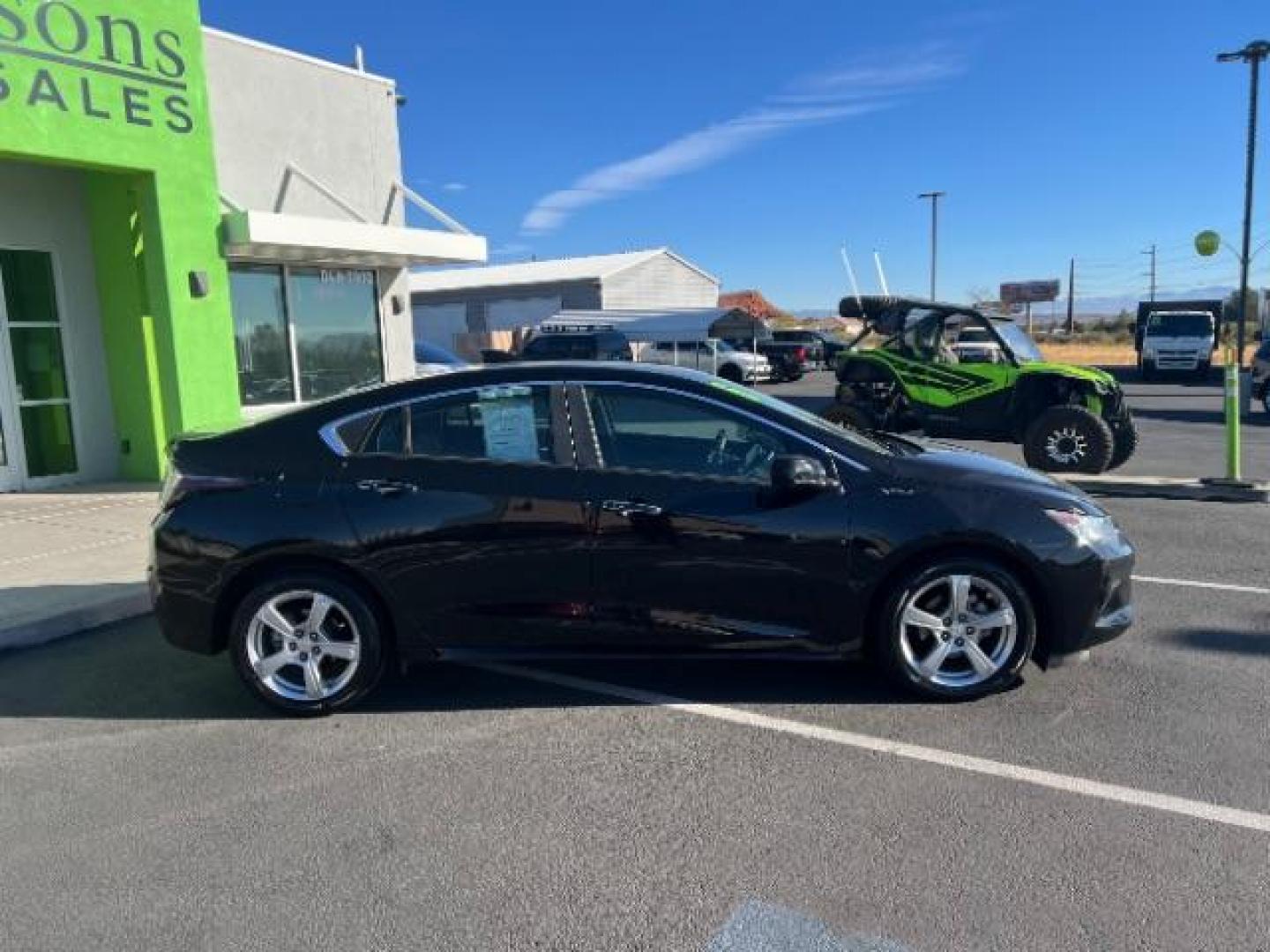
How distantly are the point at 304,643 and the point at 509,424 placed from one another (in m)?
1.35

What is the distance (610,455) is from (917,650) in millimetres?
1621

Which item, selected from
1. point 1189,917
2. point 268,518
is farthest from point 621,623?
point 1189,917

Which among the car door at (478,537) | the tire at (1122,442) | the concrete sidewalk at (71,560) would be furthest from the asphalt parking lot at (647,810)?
the tire at (1122,442)

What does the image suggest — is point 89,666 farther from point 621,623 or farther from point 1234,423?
point 1234,423

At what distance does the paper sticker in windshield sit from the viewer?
4309 millimetres

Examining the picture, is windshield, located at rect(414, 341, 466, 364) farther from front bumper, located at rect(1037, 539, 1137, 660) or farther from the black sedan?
front bumper, located at rect(1037, 539, 1137, 660)

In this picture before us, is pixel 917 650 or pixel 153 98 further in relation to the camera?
pixel 153 98

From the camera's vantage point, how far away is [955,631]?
4.20m

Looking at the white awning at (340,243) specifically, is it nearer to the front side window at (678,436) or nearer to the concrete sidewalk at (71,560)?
the concrete sidewalk at (71,560)

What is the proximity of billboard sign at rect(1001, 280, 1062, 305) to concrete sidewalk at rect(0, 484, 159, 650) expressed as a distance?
8379cm

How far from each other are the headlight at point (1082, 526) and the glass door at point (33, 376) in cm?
957

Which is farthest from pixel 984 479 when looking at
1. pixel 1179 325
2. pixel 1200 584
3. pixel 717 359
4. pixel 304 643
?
pixel 1179 325

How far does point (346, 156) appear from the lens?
11.6 metres

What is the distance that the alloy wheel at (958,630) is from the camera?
164 inches
